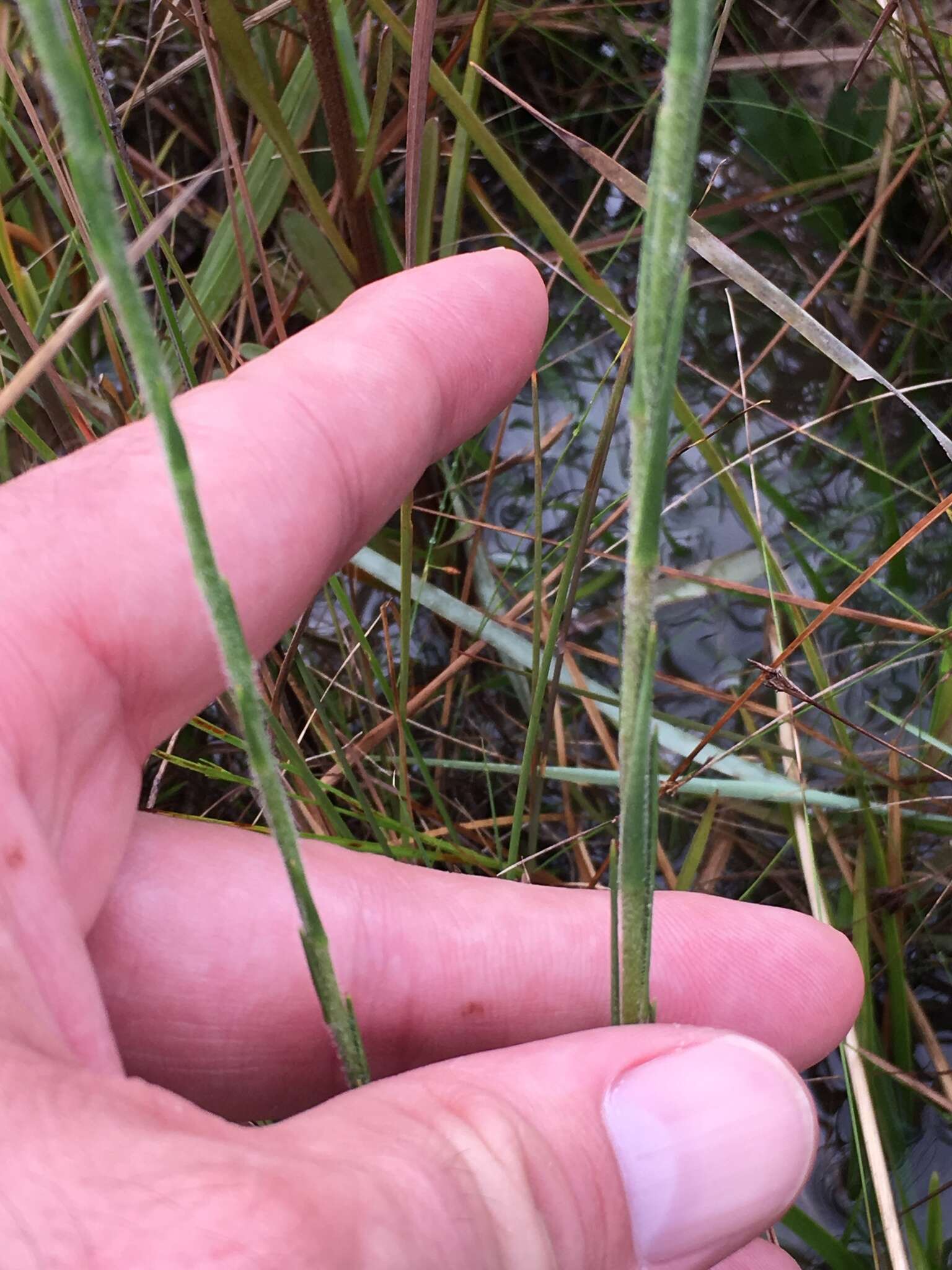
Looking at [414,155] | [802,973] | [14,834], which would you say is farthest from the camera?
[802,973]

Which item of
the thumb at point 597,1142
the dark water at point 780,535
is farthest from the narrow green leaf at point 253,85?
the thumb at point 597,1142

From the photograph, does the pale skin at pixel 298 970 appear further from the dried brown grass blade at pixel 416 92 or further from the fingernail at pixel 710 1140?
the dried brown grass blade at pixel 416 92

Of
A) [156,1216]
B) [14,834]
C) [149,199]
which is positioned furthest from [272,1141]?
[149,199]

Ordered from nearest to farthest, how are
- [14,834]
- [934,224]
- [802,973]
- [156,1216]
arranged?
[156,1216], [14,834], [802,973], [934,224]

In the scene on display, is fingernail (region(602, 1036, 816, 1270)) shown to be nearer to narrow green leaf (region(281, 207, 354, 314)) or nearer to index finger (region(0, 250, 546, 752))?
index finger (region(0, 250, 546, 752))

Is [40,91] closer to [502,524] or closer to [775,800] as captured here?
[502,524]

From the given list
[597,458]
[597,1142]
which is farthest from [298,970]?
[597,458]

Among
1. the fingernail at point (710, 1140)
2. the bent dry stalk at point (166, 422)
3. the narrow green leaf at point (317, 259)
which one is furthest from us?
the narrow green leaf at point (317, 259)
